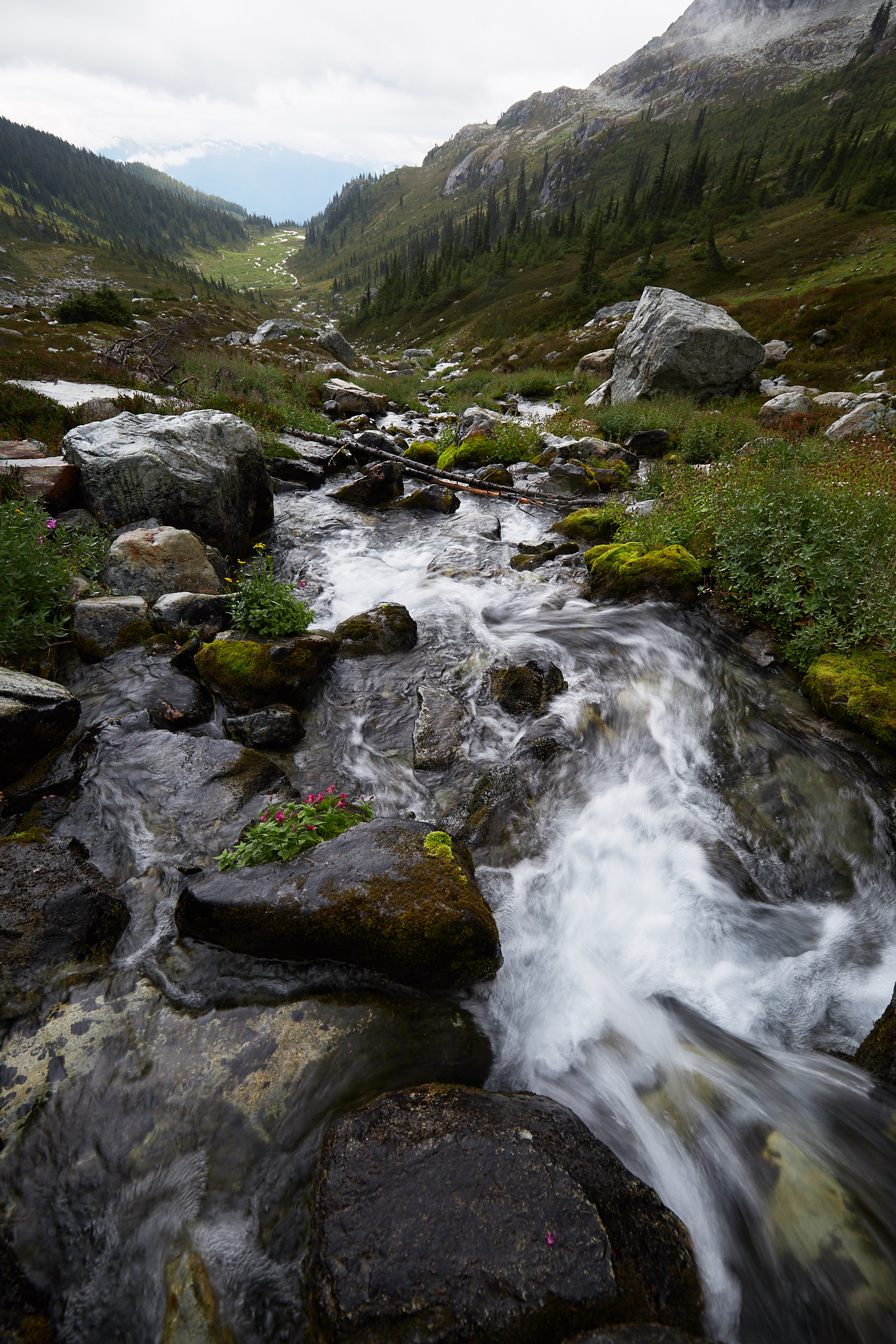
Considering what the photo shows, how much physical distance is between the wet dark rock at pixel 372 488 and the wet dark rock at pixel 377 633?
21.8 feet

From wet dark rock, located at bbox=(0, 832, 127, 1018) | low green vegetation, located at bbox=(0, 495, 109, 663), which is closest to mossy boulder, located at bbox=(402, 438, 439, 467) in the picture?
low green vegetation, located at bbox=(0, 495, 109, 663)

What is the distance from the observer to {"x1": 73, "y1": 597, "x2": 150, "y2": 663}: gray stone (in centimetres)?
676

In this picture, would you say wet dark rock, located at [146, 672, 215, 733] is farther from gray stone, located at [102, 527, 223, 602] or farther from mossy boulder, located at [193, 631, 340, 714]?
gray stone, located at [102, 527, 223, 602]

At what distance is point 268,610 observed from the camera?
7.27 meters

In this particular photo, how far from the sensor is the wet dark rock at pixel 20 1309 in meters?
2.34

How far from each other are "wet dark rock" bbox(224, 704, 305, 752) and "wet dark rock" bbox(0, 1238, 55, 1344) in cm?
391

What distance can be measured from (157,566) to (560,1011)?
767cm

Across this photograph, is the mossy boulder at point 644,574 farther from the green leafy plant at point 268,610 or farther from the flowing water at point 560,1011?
the green leafy plant at point 268,610

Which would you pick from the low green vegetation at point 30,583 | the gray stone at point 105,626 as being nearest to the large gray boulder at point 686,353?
the gray stone at point 105,626

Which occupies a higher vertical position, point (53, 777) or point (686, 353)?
point (686, 353)

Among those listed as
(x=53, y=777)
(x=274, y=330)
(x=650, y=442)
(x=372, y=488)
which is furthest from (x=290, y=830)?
(x=274, y=330)

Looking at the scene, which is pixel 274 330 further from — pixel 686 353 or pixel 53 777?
pixel 53 777

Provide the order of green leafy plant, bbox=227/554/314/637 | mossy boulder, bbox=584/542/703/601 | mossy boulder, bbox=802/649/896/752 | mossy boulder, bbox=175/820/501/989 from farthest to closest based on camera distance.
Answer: mossy boulder, bbox=584/542/703/601, green leafy plant, bbox=227/554/314/637, mossy boulder, bbox=802/649/896/752, mossy boulder, bbox=175/820/501/989

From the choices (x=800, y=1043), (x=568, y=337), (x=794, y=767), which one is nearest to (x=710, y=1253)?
(x=800, y=1043)
